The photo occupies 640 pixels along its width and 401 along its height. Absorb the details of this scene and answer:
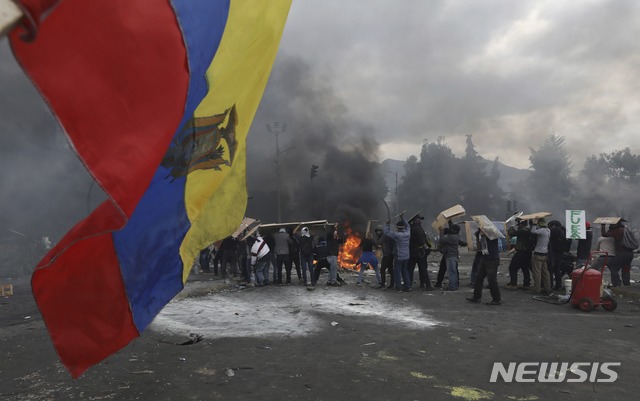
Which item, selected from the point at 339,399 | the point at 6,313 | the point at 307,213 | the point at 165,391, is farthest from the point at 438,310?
the point at 307,213

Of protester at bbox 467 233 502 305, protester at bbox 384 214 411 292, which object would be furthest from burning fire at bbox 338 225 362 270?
protester at bbox 467 233 502 305

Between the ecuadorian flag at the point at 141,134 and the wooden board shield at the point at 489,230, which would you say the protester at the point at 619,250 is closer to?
the wooden board shield at the point at 489,230

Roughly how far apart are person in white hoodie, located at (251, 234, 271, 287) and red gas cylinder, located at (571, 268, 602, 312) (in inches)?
284

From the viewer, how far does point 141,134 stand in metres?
2.03

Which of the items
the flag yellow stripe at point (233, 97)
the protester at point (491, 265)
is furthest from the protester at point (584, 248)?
the flag yellow stripe at point (233, 97)

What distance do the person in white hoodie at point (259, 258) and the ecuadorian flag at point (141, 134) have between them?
27.1 feet

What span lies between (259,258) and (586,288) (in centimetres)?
759

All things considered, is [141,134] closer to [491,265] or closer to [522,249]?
[491,265]

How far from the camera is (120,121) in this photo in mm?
1940

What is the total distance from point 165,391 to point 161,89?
3.22m

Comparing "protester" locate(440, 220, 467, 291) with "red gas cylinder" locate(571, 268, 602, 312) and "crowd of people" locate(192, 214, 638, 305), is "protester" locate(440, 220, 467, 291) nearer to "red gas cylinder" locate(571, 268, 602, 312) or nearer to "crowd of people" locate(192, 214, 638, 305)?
"crowd of people" locate(192, 214, 638, 305)

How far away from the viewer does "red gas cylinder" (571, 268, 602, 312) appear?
25.5 feet

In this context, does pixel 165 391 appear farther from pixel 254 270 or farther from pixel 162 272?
pixel 254 270

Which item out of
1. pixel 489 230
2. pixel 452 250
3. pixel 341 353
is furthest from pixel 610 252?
pixel 341 353
